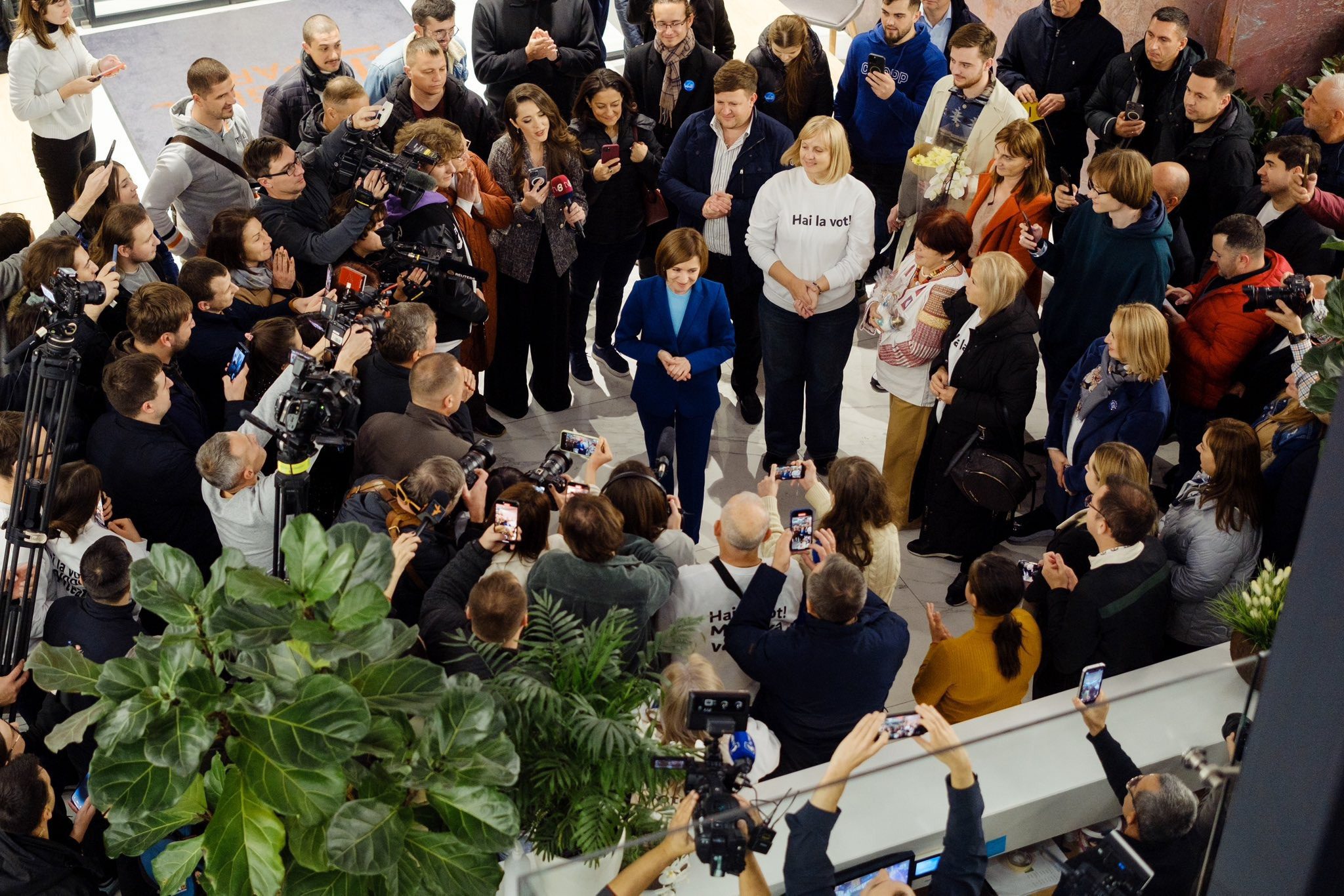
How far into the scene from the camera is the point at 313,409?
363cm

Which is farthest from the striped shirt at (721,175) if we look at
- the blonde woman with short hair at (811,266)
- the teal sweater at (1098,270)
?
the teal sweater at (1098,270)

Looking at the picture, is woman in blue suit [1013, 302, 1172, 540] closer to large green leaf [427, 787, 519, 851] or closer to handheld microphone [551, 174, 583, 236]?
handheld microphone [551, 174, 583, 236]

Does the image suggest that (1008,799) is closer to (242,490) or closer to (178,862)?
(178,862)

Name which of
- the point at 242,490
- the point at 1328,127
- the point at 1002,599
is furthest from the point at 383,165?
the point at 1328,127

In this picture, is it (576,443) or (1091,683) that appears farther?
(576,443)

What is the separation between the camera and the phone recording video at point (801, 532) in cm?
369

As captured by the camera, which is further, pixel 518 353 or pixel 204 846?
pixel 518 353

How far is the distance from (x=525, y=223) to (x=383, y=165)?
0.86 metres

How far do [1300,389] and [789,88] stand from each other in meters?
2.98

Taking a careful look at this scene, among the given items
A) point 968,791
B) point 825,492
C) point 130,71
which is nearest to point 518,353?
point 825,492

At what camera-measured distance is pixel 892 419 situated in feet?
17.1

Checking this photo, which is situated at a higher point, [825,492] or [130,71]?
[825,492]

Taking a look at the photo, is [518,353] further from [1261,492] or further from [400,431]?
[1261,492]

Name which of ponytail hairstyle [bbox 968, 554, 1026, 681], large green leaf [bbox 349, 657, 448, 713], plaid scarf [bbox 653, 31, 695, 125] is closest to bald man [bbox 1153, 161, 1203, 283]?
plaid scarf [bbox 653, 31, 695, 125]
